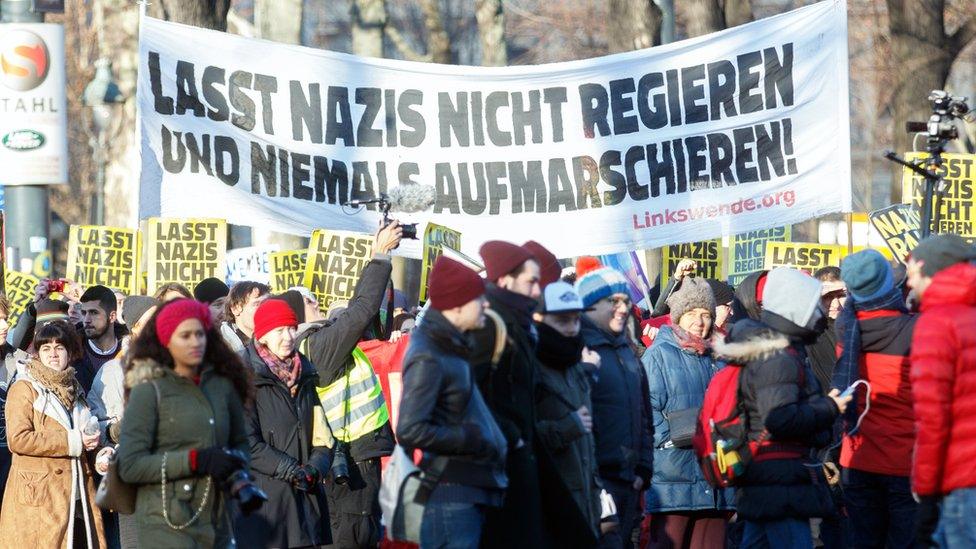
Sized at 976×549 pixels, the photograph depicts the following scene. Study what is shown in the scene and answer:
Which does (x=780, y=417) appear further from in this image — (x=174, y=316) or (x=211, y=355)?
(x=174, y=316)

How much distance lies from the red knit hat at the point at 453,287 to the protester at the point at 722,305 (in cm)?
457

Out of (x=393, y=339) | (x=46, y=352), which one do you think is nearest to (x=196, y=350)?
(x=46, y=352)

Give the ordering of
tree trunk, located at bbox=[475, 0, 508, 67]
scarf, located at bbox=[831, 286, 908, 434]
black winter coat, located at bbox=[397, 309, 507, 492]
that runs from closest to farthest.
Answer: black winter coat, located at bbox=[397, 309, 507, 492], scarf, located at bbox=[831, 286, 908, 434], tree trunk, located at bbox=[475, 0, 508, 67]

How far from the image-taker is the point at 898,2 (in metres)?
20.6

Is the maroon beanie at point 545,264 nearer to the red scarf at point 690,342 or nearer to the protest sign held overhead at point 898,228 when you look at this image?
the red scarf at point 690,342

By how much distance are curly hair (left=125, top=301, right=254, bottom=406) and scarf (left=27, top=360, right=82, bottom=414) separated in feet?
7.87

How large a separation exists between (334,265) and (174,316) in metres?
6.82

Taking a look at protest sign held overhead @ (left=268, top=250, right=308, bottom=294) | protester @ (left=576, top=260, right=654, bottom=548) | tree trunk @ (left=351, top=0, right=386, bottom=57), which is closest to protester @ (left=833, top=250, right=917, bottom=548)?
protester @ (left=576, top=260, right=654, bottom=548)

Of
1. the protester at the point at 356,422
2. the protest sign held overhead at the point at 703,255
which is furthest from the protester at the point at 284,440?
the protest sign held overhead at the point at 703,255

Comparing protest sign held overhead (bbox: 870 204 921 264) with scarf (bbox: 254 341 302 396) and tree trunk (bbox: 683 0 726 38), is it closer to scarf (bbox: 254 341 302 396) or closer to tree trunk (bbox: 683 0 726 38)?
tree trunk (bbox: 683 0 726 38)

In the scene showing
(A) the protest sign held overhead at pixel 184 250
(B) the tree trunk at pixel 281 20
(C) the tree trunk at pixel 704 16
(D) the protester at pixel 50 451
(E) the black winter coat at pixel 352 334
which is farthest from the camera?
(B) the tree trunk at pixel 281 20

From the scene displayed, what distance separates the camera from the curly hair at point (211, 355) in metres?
7.39

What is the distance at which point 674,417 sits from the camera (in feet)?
31.3

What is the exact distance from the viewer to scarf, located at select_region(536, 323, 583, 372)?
24.8ft
